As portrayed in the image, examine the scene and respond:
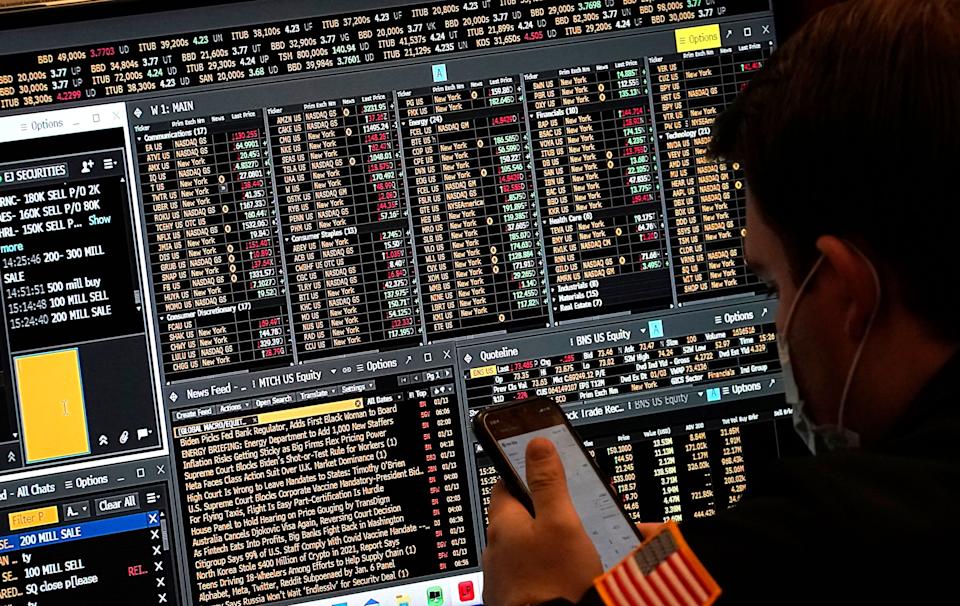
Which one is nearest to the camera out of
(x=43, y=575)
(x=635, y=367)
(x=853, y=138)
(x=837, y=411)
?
(x=853, y=138)

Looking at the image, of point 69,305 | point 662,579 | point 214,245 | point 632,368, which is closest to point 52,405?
point 69,305

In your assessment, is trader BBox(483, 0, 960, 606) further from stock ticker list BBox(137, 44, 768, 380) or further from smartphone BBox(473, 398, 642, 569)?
stock ticker list BBox(137, 44, 768, 380)

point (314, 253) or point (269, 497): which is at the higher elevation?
point (314, 253)

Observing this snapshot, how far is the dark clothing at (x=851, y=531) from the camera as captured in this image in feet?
2.41

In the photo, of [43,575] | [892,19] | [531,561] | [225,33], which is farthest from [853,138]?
[43,575]

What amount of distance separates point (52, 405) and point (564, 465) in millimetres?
671

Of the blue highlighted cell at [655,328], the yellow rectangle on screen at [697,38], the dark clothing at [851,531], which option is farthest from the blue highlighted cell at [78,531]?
the yellow rectangle on screen at [697,38]

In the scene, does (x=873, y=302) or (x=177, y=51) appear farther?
(x=177, y=51)

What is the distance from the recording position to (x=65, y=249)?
1383 mm

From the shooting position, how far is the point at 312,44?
4.70ft

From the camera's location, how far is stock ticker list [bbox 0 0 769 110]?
139 cm

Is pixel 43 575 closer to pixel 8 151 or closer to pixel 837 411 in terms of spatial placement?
pixel 8 151

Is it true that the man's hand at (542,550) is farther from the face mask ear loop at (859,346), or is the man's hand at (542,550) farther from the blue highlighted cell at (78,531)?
the blue highlighted cell at (78,531)

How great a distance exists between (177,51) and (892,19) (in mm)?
924
